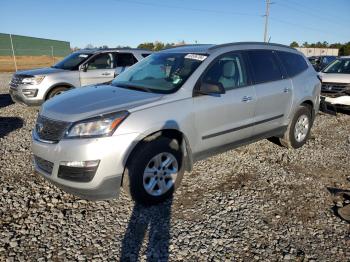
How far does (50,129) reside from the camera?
3.49 m

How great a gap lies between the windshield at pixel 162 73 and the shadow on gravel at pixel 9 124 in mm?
3518

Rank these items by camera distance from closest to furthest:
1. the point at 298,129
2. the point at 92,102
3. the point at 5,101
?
the point at 92,102 → the point at 298,129 → the point at 5,101

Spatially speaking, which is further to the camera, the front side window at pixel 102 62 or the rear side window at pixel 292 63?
the front side window at pixel 102 62

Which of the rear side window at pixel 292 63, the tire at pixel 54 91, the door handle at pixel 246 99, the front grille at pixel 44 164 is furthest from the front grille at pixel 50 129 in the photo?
the tire at pixel 54 91

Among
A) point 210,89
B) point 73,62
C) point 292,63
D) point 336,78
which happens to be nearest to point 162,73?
point 210,89

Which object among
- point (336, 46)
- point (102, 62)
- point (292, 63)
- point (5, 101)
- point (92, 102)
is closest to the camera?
point (92, 102)

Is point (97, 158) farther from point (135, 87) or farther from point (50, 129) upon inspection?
point (135, 87)

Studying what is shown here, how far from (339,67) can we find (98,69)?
7.35 m

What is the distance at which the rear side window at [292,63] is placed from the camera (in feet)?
17.5

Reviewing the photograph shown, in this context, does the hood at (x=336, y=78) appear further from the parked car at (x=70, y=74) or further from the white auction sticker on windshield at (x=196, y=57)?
the white auction sticker on windshield at (x=196, y=57)

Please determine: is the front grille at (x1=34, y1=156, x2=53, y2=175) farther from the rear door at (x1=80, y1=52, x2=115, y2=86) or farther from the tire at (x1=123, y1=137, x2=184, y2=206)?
the rear door at (x1=80, y1=52, x2=115, y2=86)

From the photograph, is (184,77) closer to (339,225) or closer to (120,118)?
(120,118)

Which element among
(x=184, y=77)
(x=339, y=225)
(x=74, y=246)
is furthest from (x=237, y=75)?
(x=74, y=246)

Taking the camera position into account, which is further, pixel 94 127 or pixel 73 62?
pixel 73 62
